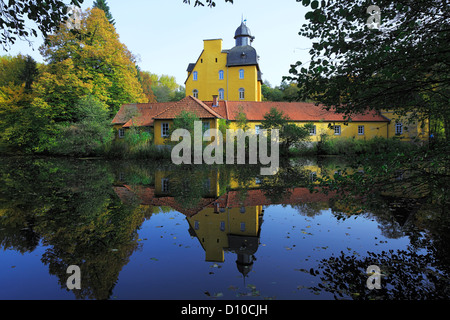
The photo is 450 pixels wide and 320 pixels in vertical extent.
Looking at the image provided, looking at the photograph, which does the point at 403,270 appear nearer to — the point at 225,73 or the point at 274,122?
the point at 274,122

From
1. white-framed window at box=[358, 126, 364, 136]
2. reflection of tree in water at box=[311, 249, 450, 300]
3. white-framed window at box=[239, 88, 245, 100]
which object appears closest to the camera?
reflection of tree in water at box=[311, 249, 450, 300]

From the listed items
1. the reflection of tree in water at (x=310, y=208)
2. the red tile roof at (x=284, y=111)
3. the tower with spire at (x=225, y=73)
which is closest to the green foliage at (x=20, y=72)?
the tower with spire at (x=225, y=73)

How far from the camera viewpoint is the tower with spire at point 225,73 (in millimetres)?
44969

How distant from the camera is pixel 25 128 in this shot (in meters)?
31.2

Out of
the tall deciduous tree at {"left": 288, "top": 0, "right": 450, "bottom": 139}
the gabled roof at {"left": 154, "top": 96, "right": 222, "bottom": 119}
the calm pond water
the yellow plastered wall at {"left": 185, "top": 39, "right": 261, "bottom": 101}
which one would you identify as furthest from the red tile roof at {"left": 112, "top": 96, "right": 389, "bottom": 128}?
the tall deciduous tree at {"left": 288, "top": 0, "right": 450, "bottom": 139}

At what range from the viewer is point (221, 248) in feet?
15.3

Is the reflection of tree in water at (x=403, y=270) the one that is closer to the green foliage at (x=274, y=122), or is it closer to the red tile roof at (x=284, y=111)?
the green foliage at (x=274, y=122)

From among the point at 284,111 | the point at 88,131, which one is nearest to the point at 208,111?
the point at 88,131

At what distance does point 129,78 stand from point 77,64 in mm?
5720

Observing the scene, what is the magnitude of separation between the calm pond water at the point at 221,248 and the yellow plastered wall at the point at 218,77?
3895cm

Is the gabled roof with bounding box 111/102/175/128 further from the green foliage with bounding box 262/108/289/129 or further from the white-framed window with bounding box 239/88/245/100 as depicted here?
the white-framed window with bounding box 239/88/245/100

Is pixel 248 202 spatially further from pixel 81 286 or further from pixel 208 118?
pixel 208 118

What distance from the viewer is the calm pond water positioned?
10.9ft

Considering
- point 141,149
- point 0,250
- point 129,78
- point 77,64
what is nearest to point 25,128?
point 77,64
